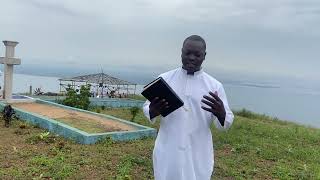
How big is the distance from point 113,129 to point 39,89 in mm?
13043

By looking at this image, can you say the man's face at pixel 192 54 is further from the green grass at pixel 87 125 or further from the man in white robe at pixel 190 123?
the green grass at pixel 87 125

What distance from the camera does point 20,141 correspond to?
8.27 meters

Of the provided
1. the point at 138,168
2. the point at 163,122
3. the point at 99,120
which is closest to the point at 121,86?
the point at 99,120

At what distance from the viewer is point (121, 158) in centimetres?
723

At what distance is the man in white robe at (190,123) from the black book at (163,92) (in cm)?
8

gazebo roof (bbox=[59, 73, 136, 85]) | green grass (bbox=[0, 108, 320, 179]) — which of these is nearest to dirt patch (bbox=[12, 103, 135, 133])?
green grass (bbox=[0, 108, 320, 179])

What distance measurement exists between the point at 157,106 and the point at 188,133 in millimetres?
311

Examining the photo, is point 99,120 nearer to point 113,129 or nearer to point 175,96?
point 113,129

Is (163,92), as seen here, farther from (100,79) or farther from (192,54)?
(100,79)

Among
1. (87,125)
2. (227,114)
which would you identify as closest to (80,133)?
(87,125)

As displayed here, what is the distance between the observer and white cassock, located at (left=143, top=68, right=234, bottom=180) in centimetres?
314

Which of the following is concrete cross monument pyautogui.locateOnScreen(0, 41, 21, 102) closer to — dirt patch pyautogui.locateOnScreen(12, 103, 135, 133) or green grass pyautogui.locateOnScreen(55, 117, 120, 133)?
dirt patch pyautogui.locateOnScreen(12, 103, 135, 133)

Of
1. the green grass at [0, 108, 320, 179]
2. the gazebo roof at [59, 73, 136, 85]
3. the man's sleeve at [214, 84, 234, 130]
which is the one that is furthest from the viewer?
the gazebo roof at [59, 73, 136, 85]

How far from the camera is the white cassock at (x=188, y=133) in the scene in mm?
3143
